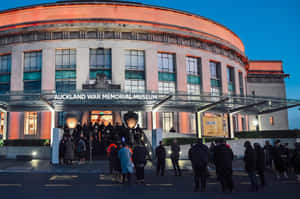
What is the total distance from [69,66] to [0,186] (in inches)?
931

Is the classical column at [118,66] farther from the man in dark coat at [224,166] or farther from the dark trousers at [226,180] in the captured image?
the dark trousers at [226,180]

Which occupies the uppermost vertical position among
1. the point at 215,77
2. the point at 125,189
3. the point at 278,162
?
the point at 215,77

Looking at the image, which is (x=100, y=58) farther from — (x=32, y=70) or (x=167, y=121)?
→ (x=167, y=121)

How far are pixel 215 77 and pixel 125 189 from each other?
31033 mm

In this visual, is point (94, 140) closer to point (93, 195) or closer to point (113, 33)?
point (93, 195)

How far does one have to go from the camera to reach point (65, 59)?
110ft

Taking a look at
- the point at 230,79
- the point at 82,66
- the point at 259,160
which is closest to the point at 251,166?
the point at 259,160

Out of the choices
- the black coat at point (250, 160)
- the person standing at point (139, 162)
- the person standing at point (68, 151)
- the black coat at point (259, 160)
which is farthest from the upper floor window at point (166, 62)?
the black coat at point (250, 160)

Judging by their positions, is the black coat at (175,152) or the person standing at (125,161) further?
the black coat at (175,152)

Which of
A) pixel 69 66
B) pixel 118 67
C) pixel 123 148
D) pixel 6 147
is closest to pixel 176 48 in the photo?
Result: pixel 118 67

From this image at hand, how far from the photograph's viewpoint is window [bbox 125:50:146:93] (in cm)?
3356

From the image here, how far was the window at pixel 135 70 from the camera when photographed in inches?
1321

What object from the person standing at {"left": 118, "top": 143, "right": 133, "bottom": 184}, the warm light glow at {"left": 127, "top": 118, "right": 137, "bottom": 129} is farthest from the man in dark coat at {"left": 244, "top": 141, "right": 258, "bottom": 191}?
the warm light glow at {"left": 127, "top": 118, "right": 137, "bottom": 129}

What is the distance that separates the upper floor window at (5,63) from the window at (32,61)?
2.09 meters
